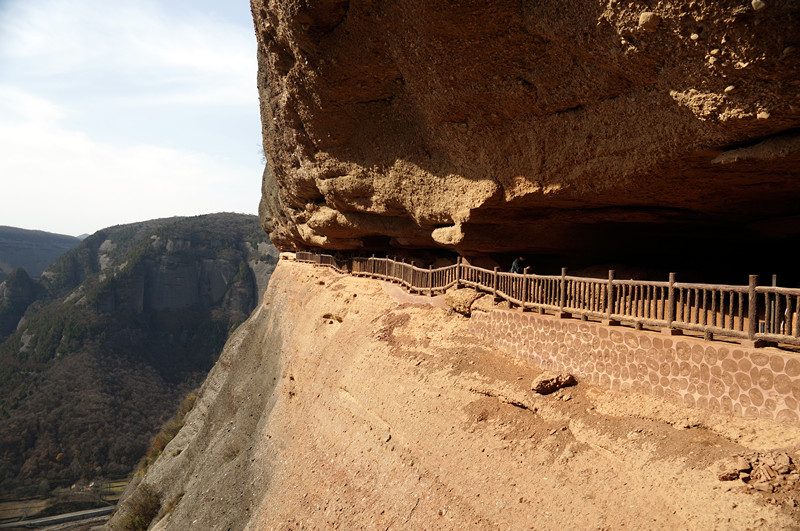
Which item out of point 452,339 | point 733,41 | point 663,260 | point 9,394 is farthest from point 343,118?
point 9,394

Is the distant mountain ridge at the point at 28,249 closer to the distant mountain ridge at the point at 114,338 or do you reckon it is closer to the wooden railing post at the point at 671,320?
the distant mountain ridge at the point at 114,338

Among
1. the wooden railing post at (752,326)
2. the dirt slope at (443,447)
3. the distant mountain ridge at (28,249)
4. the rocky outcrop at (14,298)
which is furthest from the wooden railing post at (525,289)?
the distant mountain ridge at (28,249)

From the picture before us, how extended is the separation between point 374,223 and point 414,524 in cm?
1058

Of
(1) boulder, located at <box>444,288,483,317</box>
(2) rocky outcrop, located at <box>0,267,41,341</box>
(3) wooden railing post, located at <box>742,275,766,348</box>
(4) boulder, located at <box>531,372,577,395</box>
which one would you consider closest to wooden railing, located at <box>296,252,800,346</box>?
(3) wooden railing post, located at <box>742,275,766,348</box>

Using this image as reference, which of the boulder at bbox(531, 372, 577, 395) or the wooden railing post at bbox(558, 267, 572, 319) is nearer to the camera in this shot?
the boulder at bbox(531, 372, 577, 395)

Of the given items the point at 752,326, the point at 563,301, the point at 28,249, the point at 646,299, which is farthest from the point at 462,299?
the point at 28,249

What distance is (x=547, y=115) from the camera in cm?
901

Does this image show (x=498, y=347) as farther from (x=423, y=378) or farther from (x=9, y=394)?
(x=9, y=394)

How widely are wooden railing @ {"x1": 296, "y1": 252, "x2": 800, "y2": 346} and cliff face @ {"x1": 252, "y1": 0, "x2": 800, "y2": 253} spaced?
1602 mm

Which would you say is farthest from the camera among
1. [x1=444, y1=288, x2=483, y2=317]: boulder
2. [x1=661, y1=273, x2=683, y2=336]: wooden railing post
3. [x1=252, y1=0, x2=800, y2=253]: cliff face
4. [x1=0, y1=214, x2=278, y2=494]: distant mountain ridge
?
[x1=0, y1=214, x2=278, y2=494]: distant mountain ridge

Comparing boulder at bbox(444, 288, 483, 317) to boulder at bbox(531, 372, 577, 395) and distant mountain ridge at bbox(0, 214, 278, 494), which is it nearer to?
boulder at bbox(531, 372, 577, 395)

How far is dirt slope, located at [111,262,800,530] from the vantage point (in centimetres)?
535

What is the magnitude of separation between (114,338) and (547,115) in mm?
79156

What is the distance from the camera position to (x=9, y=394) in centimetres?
5931
